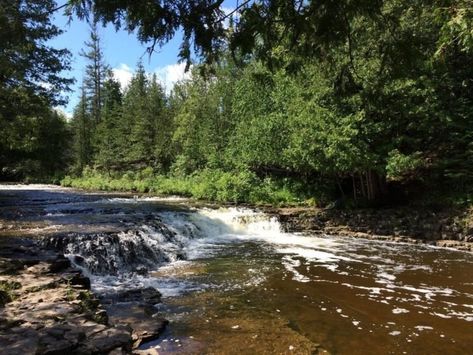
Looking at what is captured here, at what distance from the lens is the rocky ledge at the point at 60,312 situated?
422cm

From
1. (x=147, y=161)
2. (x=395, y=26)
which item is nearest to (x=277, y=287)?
(x=395, y=26)

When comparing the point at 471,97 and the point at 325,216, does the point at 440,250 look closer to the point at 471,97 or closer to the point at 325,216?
the point at 325,216

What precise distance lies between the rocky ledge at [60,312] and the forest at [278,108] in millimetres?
3211

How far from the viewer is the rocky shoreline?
1362 centimetres

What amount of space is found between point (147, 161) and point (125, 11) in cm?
3502

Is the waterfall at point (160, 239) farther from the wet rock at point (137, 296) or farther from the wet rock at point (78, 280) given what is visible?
the wet rock at point (78, 280)

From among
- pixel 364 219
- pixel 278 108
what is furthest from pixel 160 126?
pixel 364 219

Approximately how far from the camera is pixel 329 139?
15.1 meters

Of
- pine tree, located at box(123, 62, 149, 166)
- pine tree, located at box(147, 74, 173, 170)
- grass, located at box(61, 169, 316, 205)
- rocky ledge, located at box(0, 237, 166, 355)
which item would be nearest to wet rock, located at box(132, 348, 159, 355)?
rocky ledge, located at box(0, 237, 166, 355)

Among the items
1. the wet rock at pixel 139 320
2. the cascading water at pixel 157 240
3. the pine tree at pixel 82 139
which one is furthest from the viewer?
the pine tree at pixel 82 139

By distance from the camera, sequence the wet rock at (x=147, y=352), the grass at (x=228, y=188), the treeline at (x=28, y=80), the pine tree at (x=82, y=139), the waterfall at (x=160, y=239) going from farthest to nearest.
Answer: the pine tree at (x=82, y=139), the grass at (x=228, y=188), the treeline at (x=28, y=80), the waterfall at (x=160, y=239), the wet rock at (x=147, y=352)

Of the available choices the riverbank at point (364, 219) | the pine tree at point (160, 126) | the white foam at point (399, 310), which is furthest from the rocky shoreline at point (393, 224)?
the pine tree at point (160, 126)

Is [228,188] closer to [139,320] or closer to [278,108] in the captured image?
[278,108]

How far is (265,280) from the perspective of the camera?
919cm
